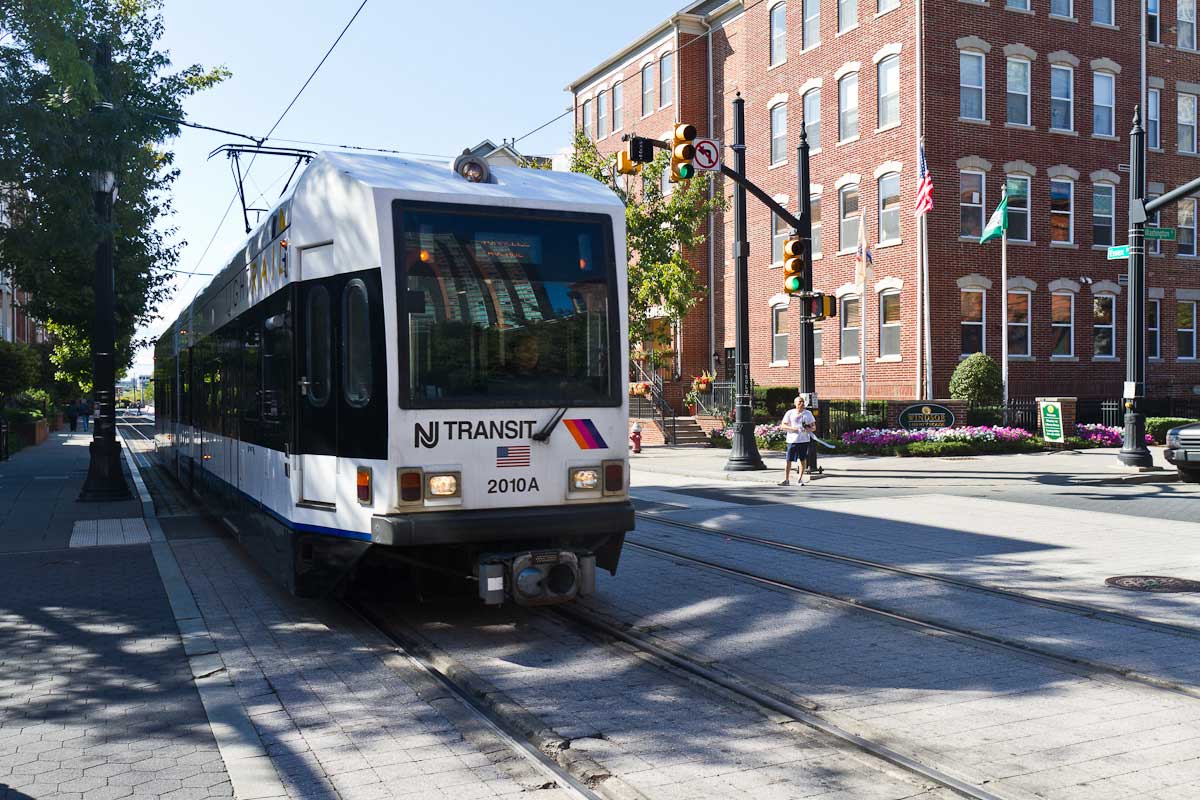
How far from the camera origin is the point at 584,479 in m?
7.32

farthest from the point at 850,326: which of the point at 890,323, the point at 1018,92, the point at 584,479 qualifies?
the point at 584,479

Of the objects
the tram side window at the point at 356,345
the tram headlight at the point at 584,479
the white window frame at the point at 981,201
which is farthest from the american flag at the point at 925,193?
the tram side window at the point at 356,345

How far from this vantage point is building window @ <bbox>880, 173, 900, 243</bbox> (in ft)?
100

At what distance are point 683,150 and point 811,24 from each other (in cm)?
1967

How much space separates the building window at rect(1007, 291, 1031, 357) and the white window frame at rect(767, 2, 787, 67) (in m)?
10.6

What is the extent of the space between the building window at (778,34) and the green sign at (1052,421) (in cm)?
1489

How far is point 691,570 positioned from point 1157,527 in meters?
6.21

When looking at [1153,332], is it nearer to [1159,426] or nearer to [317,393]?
[1159,426]

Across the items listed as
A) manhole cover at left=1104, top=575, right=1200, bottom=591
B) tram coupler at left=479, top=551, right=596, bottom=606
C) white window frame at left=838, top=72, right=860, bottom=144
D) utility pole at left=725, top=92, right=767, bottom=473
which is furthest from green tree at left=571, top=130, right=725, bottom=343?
tram coupler at left=479, top=551, right=596, bottom=606

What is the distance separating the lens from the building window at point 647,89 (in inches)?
1638

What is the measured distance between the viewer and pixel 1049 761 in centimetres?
469

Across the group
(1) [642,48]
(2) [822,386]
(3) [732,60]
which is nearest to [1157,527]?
(2) [822,386]

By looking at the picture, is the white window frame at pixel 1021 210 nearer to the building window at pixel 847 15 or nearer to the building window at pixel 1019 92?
the building window at pixel 1019 92

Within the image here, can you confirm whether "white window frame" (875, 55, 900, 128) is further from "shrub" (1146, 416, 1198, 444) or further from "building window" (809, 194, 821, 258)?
"shrub" (1146, 416, 1198, 444)
